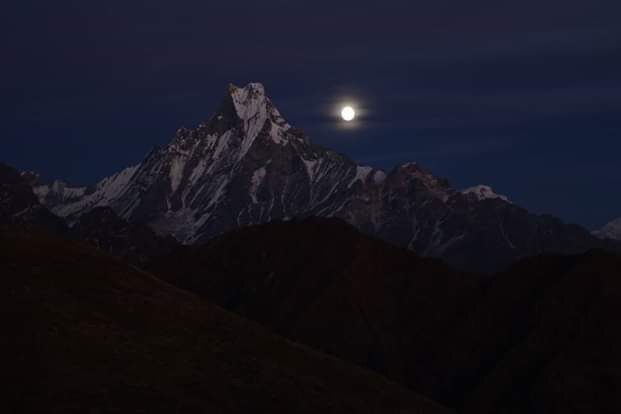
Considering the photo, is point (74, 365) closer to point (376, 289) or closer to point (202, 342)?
point (202, 342)

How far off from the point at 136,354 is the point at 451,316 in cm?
9682

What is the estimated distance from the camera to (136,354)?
287ft

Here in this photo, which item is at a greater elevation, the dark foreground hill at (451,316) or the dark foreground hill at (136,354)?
the dark foreground hill at (451,316)

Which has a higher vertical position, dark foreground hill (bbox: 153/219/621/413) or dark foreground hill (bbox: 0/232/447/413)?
dark foreground hill (bbox: 153/219/621/413)

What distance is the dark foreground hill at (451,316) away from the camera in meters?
146

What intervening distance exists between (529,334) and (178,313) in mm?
70389

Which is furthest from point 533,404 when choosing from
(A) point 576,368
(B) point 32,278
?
(B) point 32,278

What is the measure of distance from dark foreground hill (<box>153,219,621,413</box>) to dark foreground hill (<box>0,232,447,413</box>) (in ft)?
125

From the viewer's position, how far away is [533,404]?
141750 millimetres

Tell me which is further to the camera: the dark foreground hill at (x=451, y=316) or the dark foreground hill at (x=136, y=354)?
the dark foreground hill at (x=451, y=316)

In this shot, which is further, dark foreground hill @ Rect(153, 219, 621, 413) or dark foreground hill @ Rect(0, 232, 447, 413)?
dark foreground hill @ Rect(153, 219, 621, 413)

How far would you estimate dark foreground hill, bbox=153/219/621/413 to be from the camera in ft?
480

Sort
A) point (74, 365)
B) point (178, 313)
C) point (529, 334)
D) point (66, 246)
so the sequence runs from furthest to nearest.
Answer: point (529, 334) → point (66, 246) → point (178, 313) → point (74, 365)

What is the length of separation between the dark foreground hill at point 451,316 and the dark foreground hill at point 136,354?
3796cm
